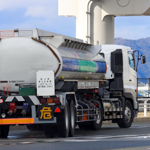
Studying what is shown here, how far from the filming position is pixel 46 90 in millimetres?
14047

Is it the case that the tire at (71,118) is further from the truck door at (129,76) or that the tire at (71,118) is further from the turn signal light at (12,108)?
the truck door at (129,76)

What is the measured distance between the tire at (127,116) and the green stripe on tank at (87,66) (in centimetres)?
364

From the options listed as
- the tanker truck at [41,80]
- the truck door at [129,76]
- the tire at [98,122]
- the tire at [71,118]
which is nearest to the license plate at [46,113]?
the tanker truck at [41,80]

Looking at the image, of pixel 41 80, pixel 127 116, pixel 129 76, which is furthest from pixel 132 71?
pixel 41 80

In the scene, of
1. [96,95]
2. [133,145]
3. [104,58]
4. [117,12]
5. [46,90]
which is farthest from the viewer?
[117,12]

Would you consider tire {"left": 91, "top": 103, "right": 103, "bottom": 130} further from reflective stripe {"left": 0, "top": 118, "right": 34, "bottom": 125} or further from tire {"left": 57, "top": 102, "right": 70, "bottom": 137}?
reflective stripe {"left": 0, "top": 118, "right": 34, "bottom": 125}

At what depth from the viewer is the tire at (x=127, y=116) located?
20031mm

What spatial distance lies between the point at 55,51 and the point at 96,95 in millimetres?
4531

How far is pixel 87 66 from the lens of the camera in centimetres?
1648

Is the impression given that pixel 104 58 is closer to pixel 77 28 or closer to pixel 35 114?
pixel 35 114

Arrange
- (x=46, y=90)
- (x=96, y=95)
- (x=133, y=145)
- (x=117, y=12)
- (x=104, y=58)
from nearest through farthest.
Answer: (x=133, y=145)
(x=46, y=90)
(x=96, y=95)
(x=104, y=58)
(x=117, y=12)

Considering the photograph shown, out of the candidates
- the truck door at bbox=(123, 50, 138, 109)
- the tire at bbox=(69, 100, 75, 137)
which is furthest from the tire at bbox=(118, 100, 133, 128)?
the tire at bbox=(69, 100, 75, 137)

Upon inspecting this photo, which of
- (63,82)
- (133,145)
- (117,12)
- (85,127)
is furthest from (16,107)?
(117,12)

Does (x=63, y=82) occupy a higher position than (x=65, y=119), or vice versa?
(x=63, y=82)
